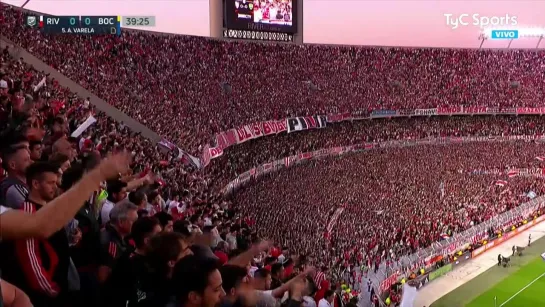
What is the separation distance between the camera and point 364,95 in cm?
4300

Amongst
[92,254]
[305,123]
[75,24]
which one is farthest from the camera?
[305,123]

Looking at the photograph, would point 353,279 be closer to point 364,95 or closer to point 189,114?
point 189,114

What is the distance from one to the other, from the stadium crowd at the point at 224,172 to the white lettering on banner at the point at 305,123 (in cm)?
65

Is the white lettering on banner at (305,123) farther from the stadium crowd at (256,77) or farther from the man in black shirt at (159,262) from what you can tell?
the man in black shirt at (159,262)

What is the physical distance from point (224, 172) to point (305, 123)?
11.3 metres

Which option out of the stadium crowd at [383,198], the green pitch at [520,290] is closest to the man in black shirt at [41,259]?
the stadium crowd at [383,198]

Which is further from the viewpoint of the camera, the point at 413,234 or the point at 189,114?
the point at 189,114

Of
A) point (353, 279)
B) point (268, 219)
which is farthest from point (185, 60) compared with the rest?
point (353, 279)

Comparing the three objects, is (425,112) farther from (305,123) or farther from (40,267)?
(40,267)

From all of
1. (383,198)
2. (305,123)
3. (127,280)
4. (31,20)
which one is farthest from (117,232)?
(305,123)

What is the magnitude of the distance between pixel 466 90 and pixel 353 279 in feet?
120

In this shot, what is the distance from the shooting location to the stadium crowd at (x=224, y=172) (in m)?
3.08

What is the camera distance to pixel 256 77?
36.5 m

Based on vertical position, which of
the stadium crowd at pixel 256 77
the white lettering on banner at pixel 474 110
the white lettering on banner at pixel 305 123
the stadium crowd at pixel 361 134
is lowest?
the stadium crowd at pixel 361 134
